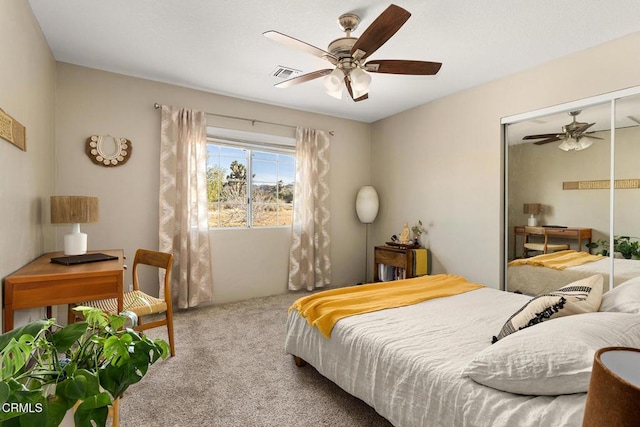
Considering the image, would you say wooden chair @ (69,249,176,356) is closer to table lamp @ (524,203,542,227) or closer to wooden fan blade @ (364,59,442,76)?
wooden fan blade @ (364,59,442,76)

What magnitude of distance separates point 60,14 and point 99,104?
3.26ft

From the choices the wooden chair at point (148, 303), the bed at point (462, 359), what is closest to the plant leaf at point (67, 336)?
the bed at point (462, 359)

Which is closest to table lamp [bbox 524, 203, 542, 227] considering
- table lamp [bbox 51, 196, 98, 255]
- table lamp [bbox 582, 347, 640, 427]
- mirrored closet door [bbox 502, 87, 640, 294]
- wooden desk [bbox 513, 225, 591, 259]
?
mirrored closet door [bbox 502, 87, 640, 294]

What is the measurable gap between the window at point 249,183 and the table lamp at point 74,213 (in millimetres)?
1606

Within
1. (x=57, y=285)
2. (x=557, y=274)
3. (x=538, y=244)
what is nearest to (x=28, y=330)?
(x=57, y=285)

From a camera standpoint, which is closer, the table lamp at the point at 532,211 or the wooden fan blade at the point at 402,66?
the wooden fan blade at the point at 402,66

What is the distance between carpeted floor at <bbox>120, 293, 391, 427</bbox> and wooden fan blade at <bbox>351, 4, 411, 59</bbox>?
2.18m

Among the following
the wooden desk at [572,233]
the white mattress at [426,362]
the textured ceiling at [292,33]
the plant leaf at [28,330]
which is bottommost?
the white mattress at [426,362]

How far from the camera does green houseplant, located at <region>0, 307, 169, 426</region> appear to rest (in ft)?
1.95

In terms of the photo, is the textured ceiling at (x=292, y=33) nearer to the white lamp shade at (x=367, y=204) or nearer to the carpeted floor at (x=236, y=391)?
the white lamp shade at (x=367, y=204)

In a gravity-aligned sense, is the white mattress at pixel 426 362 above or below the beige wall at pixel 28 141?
below

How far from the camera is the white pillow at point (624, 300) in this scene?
1444mm

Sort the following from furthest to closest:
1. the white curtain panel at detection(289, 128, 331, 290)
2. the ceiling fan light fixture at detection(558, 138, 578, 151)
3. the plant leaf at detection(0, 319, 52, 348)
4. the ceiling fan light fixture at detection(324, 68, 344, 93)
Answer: the white curtain panel at detection(289, 128, 331, 290) → the ceiling fan light fixture at detection(558, 138, 578, 151) → the ceiling fan light fixture at detection(324, 68, 344, 93) → the plant leaf at detection(0, 319, 52, 348)

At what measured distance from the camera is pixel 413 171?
4383 millimetres
